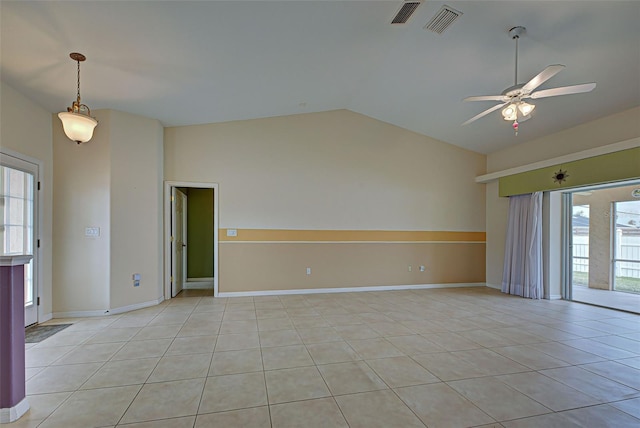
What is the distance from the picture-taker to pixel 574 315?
14.8 feet

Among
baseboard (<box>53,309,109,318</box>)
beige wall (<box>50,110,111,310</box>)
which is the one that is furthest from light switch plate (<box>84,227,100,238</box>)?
baseboard (<box>53,309,109,318</box>)

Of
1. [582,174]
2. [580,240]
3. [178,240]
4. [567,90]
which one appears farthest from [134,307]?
[580,240]

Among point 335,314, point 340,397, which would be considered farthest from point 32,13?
point 335,314

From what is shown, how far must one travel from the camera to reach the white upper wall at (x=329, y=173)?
5.51 metres

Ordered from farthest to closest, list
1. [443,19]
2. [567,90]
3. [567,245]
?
[567,245], [443,19], [567,90]

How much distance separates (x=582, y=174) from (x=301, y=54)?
4.87 m

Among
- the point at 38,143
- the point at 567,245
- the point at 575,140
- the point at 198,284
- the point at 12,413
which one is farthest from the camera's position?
the point at 198,284

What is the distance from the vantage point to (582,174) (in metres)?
4.78

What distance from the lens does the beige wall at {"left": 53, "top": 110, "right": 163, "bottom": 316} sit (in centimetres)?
414

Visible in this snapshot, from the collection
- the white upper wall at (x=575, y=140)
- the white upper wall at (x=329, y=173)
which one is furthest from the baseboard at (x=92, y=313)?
the white upper wall at (x=575, y=140)

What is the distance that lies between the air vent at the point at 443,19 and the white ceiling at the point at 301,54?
0.22 ft

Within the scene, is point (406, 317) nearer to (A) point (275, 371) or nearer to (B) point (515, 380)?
(B) point (515, 380)

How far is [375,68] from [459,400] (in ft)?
13.9

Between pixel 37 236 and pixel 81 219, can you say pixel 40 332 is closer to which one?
pixel 37 236
